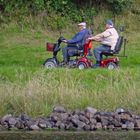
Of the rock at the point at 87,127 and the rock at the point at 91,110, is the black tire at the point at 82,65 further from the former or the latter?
the rock at the point at 87,127

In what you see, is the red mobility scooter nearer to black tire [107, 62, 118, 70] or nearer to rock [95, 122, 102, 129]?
black tire [107, 62, 118, 70]

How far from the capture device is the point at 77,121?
17703 mm

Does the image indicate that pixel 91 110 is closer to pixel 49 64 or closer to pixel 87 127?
pixel 87 127

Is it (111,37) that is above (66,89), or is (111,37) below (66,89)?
above

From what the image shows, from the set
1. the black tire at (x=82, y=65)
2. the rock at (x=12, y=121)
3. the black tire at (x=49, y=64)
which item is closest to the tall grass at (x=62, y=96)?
the rock at (x=12, y=121)

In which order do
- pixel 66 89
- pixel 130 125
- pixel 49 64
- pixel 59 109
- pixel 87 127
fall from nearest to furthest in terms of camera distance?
1. pixel 87 127
2. pixel 130 125
3. pixel 59 109
4. pixel 66 89
5. pixel 49 64

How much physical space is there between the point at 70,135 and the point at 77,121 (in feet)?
3.81

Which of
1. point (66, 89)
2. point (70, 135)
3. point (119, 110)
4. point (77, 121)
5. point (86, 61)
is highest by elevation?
point (86, 61)

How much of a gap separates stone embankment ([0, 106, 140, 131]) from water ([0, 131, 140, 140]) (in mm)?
541

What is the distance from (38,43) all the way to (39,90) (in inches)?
456

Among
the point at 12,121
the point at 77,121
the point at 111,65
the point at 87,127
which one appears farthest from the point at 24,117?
the point at 111,65

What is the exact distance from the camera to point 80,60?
76.2 feet

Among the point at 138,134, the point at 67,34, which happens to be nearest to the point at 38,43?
the point at 67,34

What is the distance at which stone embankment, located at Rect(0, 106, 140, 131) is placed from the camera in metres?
17.6
